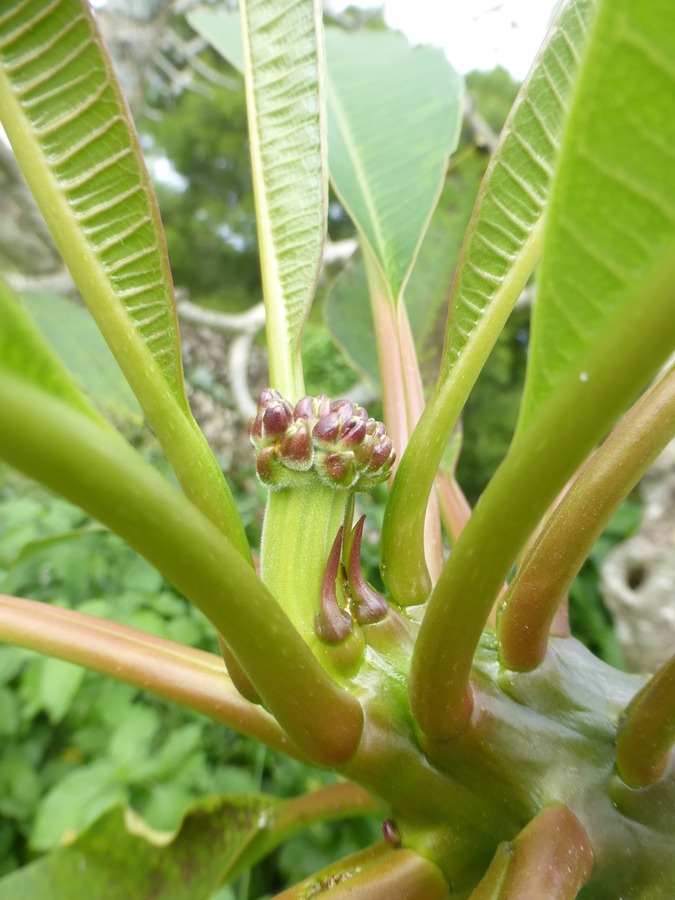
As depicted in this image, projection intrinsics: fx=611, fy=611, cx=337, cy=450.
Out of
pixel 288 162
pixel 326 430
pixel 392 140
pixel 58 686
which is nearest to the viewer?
pixel 326 430

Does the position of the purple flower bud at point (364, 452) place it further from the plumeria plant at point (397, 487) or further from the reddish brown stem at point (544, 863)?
the reddish brown stem at point (544, 863)

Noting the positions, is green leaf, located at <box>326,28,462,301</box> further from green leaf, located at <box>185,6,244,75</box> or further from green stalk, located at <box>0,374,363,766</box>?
green stalk, located at <box>0,374,363,766</box>

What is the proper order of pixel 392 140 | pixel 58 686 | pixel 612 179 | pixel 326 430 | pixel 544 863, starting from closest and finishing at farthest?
pixel 612 179 < pixel 544 863 < pixel 326 430 < pixel 392 140 < pixel 58 686

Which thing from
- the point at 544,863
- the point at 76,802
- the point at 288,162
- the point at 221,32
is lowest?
the point at 76,802

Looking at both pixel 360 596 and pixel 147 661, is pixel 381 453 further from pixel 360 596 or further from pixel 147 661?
pixel 147 661

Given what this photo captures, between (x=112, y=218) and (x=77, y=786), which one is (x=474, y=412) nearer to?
(x=77, y=786)

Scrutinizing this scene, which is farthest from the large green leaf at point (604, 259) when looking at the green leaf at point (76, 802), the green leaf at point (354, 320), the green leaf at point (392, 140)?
the green leaf at point (76, 802)

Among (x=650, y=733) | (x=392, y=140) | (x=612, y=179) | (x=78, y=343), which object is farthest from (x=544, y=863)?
(x=78, y=343)
